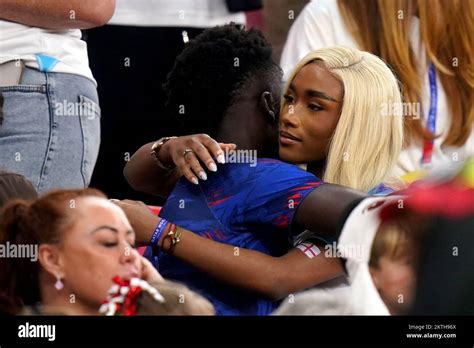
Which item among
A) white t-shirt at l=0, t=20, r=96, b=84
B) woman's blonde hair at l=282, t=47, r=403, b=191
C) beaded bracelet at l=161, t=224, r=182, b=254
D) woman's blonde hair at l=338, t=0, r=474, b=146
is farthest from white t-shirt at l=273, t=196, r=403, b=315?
white t-shirt at l=0, t=20, r=96, b=84

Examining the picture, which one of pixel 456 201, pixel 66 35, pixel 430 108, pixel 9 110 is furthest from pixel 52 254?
pixel 430 108

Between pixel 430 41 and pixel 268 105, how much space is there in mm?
582

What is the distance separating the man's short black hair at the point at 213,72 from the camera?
276 cm

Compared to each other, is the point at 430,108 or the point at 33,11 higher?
the point at 33,11

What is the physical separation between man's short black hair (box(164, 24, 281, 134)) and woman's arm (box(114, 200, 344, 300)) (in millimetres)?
318

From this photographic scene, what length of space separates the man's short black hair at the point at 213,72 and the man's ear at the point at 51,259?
49 centimetres

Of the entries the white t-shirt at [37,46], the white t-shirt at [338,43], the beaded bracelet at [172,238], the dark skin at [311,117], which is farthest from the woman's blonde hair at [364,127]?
the white t-shirt at [37,46]

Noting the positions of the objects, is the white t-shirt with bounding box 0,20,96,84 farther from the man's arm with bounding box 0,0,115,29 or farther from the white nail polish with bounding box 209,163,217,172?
the white nail polish with bounding box 209,163,217,172

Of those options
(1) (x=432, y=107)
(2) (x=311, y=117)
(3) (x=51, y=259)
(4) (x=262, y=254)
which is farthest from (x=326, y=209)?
(1) (x=432, y=107)

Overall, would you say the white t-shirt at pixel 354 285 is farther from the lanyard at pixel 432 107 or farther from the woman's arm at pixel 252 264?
the lanyard at pixel 432 107

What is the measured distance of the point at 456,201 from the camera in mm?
2627

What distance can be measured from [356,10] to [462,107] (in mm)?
385

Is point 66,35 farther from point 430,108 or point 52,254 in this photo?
point 430,108

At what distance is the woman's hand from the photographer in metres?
2.64
